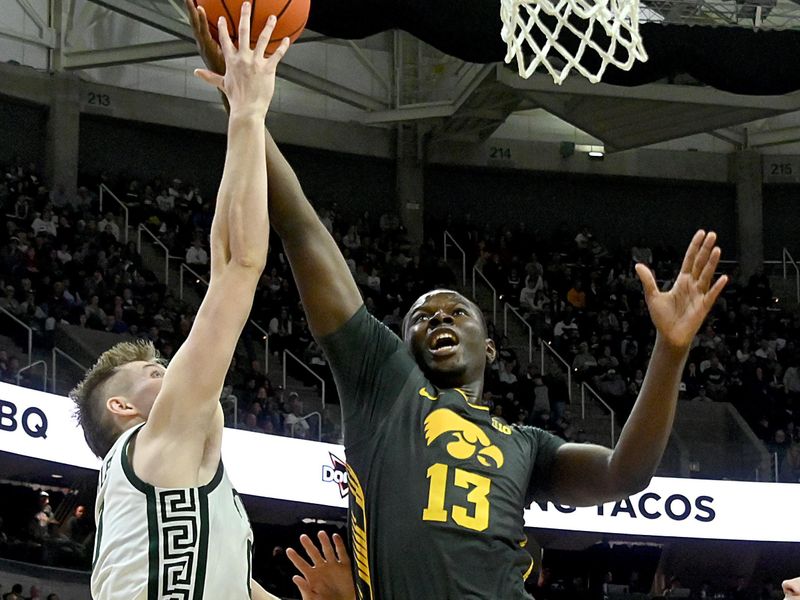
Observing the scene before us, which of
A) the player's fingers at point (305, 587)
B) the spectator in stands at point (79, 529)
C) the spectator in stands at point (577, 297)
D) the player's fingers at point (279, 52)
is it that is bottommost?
the spectator in stands at point (79, 529)

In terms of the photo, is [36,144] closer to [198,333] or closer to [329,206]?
[329,206]

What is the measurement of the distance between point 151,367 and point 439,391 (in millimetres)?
731

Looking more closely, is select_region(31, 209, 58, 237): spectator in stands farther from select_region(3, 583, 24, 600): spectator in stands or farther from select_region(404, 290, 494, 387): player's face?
select_region(404, 290, 494, 387): player's face

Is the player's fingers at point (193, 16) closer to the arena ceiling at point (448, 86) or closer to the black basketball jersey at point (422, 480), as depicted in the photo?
the black basketball jersey at point (422, 480)

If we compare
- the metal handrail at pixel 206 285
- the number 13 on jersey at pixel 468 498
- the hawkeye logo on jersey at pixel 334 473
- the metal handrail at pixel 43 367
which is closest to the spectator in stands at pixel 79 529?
the metal handrail at pixel 43 367

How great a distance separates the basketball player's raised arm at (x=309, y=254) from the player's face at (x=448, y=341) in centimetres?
26

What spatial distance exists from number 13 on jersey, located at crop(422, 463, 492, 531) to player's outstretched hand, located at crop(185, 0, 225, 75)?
3.47 ft

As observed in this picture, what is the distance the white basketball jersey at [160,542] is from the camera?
2.68 m

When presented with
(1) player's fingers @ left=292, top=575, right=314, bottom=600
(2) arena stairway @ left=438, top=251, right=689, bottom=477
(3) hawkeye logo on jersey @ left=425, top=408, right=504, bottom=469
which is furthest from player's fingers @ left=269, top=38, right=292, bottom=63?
(2) arena stairway @ left=438, top=251, right=689, bottom=477

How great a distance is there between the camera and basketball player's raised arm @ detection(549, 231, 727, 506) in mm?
2998

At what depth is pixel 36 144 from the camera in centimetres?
1908

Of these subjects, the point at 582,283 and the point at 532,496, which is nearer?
the point at 532,496

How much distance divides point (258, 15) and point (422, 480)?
114 centimetres

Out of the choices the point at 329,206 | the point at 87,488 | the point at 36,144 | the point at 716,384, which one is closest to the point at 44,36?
the point at 36,144
